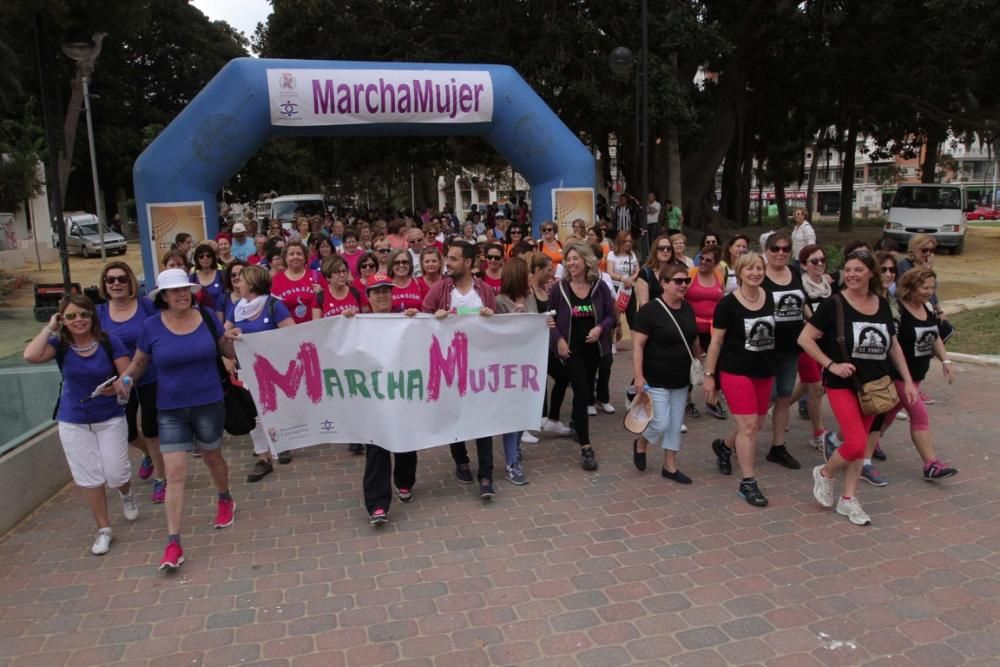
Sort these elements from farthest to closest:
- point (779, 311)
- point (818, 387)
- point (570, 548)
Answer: point (818, 387) < point (779, 311) < point (570, 548)

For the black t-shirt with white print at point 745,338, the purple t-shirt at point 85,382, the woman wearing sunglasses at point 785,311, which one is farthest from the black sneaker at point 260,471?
the woman wearing sunglasses at point 785,311

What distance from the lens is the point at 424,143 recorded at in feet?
83.1

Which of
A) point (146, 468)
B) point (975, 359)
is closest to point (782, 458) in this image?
point (975, 359)

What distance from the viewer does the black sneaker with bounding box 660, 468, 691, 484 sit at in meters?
5.34

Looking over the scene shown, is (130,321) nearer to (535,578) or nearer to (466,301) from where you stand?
(466,301)

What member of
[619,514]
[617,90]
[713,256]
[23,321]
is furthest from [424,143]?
[619,514]

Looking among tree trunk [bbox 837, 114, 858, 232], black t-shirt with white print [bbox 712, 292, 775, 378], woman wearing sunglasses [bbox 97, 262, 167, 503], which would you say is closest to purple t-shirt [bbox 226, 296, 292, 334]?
woman wearing sunglasses [bbox 97, 262, 167, 503]

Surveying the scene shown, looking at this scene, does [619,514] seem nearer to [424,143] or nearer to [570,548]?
[570,548]

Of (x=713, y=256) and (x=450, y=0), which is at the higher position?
(x=450, y=0)

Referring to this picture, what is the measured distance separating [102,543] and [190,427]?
0.96 metres

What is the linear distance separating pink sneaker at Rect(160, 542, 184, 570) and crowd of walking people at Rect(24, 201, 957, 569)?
0.01 meters

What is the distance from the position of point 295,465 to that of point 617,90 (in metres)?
14.5

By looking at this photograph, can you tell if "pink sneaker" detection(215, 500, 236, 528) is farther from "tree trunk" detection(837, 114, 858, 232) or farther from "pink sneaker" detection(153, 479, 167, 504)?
"tree trunk" detection(837, 114, 858, 232)

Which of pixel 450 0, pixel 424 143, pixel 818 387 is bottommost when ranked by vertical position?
pixel 818 387
